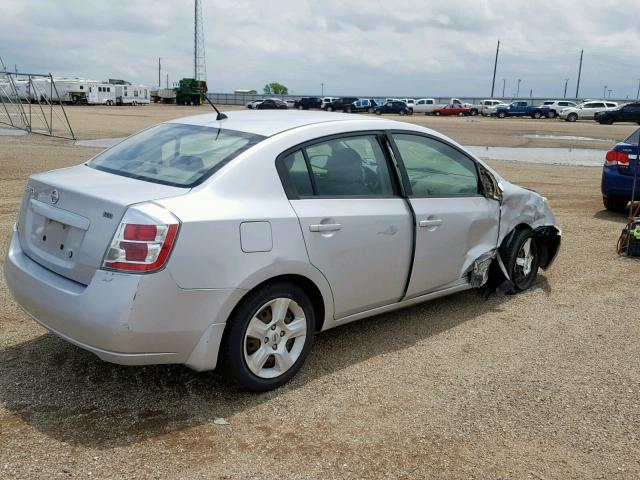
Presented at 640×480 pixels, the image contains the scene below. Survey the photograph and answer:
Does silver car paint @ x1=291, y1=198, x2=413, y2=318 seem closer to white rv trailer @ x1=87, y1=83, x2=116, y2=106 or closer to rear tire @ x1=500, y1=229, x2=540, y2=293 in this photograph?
rear tire @ x1=500, y1=229, x2=540, y2=293

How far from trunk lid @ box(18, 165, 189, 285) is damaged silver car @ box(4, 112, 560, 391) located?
0.4 inches

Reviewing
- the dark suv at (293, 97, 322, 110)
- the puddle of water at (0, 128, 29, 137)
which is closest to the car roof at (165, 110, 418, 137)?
the puddle of water at (0, 128, 29, 137)

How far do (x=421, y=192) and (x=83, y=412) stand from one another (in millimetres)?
2666

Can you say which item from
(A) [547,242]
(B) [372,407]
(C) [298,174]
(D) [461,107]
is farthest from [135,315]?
(D) [461,107]

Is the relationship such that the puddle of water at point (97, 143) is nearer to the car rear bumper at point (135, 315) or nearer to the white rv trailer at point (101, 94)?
the car rear bumper at point (135, 315)

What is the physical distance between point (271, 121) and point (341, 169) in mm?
568

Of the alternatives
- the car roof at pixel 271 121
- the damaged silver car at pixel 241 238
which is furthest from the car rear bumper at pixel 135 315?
the car roof at pixel 271 121

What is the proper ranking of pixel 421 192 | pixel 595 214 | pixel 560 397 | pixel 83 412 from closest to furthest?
pixel 83 412, pixel 560 397, pixel 421 192, pixel 595 214

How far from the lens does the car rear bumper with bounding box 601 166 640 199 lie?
9539 millimetres

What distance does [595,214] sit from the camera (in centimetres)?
1016

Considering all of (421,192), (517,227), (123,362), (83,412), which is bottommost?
(83,412)

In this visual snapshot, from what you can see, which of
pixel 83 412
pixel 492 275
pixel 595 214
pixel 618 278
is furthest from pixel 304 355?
pixel 595 214

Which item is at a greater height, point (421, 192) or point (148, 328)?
point (421, 192)

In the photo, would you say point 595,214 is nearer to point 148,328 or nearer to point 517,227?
point 517,227
